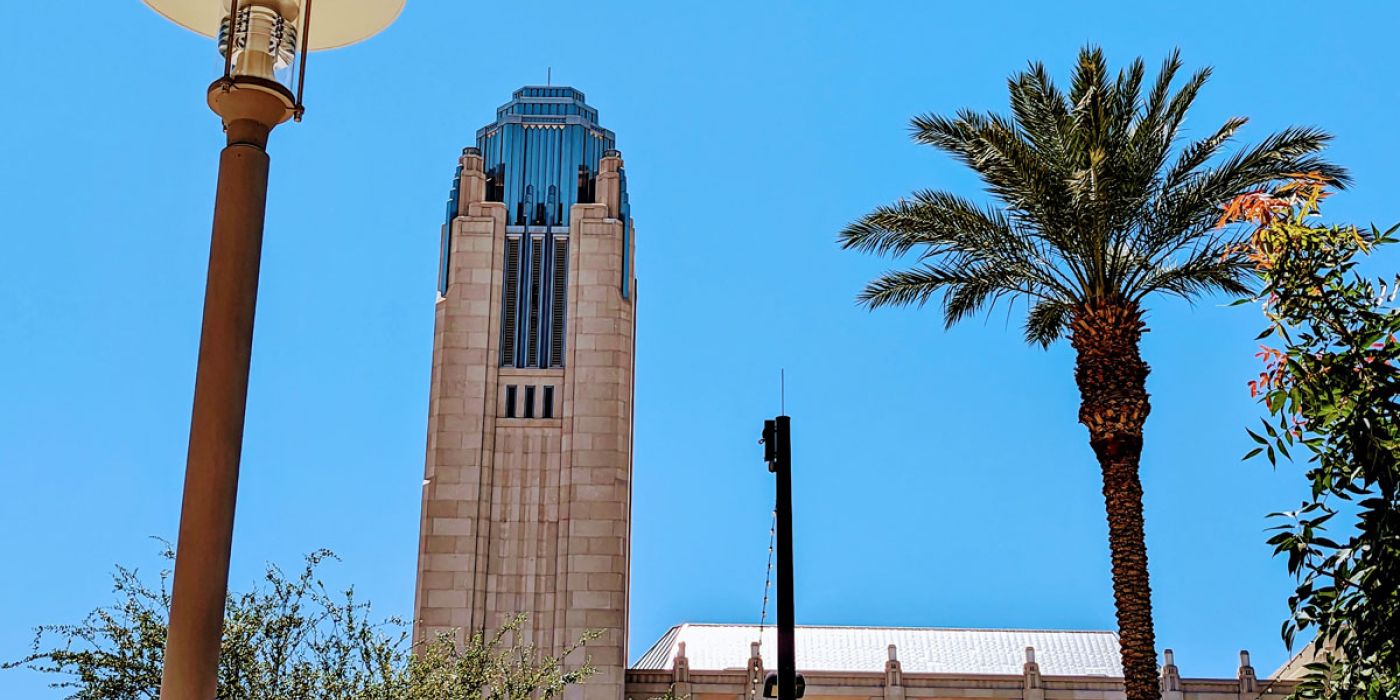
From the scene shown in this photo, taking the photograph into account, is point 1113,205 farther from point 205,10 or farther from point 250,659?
point 205,10

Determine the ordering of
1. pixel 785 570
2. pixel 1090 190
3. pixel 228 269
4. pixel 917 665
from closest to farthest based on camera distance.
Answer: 1. pixel 228 269
2. pixel 785 570
3. pixel 1090 190
4. pixel 917 665

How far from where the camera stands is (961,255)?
2541 centimetres

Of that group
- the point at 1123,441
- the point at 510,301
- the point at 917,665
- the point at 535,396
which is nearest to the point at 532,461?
the point at 535,396

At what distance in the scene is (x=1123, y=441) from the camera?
2352 cm

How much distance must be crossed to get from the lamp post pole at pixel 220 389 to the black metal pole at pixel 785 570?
7.79 meters

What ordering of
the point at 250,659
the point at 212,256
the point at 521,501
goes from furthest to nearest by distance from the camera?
the point at 521,501, the point at 250,659, the point at 212,256

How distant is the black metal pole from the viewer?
39.3ft

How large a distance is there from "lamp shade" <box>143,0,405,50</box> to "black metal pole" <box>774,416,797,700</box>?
7731mm

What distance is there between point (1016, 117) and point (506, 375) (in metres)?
31.2

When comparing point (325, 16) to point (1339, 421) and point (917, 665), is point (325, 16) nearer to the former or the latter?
point (1339, 421)

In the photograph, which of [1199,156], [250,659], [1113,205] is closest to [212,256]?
[250,659]

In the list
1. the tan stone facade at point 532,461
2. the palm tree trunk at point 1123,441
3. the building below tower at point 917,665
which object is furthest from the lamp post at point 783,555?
the tan stone facade at point 532,461

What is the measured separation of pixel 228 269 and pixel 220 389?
428mm

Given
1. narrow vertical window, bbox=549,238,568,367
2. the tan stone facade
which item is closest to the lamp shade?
the tan stone facade
